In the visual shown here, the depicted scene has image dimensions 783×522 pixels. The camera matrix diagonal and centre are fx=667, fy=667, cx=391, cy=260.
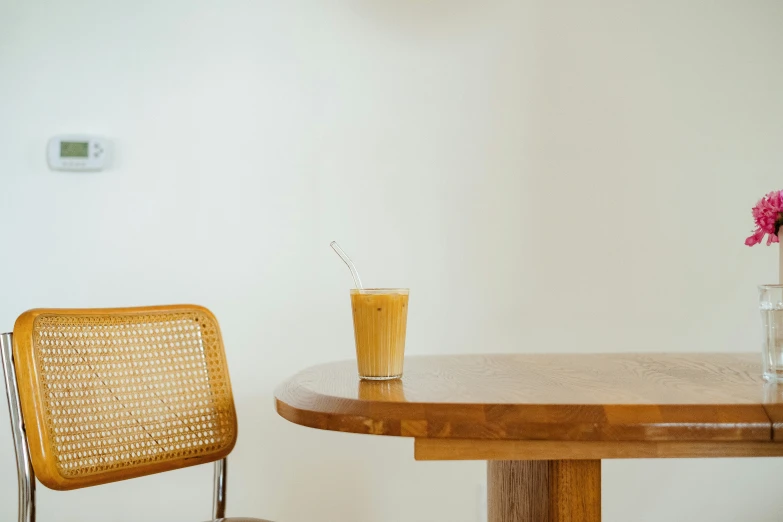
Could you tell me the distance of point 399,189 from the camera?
6.47ft

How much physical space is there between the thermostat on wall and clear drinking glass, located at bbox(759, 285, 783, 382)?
171cm

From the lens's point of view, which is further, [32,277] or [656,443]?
[32,277]

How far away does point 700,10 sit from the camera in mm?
2002

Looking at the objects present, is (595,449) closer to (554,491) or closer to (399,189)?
(554,491)

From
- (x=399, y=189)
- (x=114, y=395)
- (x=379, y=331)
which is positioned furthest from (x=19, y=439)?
(x=399, y=189)

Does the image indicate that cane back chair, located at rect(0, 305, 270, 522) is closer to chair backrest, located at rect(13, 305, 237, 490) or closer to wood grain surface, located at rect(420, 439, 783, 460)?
chair backrest, located at rect(13, 305, 237, 490)

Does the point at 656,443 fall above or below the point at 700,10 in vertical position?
below

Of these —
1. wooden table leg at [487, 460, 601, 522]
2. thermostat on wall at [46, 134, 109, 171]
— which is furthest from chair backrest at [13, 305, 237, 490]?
thermostat on wall at [46, 134, 109, 171]

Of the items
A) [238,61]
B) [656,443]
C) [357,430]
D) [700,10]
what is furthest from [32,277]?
[700,10]

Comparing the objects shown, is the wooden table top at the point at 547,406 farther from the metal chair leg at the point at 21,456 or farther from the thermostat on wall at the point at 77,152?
the thermostat on wall at the point at 77,152

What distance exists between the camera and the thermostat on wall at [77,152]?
1.91 m

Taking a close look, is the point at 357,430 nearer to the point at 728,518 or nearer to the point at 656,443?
the point at 656,443

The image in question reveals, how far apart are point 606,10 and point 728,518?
1546 millimetres

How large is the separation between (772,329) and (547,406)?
0.41 meters
